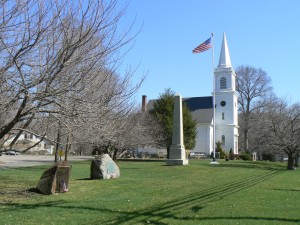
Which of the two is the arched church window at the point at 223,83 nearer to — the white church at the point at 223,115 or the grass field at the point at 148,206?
the white church at the point at 223,115

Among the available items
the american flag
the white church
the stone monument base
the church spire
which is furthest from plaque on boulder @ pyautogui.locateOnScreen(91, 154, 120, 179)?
the church spire

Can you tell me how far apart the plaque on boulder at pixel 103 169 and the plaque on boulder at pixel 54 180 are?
4.98m

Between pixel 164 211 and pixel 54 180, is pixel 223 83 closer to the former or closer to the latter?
pixel 54 180

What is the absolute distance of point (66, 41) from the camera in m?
8.94

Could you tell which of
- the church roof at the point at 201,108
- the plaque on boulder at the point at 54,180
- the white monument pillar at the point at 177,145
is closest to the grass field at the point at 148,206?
the plaque on boulder at the point at 54,180

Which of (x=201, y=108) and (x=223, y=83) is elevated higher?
(x=223, y=83)

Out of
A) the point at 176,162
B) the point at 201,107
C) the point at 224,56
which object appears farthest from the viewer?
the point at 201,107

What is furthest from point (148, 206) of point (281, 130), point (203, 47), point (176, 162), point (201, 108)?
point (201, 108)

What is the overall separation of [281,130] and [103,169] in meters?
22.1

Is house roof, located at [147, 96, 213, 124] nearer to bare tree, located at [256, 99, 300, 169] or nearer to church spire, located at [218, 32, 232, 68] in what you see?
church spire, located at [218, 32, 232, 68]

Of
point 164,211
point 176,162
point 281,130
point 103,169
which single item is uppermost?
point 281,130

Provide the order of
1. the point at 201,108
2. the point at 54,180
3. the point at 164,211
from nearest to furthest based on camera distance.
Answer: the point at 164,211
the point at 54,180
the point at 201,108

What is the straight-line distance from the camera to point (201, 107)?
78.6 metres

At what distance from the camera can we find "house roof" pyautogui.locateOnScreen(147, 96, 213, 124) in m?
75.6
